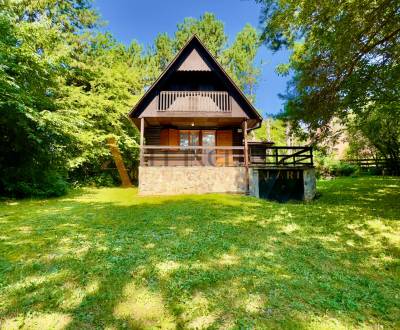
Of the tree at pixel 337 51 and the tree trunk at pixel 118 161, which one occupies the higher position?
the tree at pixel 337 51

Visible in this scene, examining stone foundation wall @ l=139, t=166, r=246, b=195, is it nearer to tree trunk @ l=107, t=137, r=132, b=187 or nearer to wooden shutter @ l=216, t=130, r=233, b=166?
wooden shutter @ l=216, t=130, r=233, b=166

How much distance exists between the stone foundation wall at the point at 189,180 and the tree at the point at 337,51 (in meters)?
4.37

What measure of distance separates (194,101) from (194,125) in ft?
7.15

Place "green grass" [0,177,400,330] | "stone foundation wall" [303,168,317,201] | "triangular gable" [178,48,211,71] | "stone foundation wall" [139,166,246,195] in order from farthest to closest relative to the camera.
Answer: "triangular gable" [178,48,211,71] < "stone foundation wall" [303,168,317,201] < "stone foundation wall" [139,166,246,195] < "green grass" [0,177,400,330]

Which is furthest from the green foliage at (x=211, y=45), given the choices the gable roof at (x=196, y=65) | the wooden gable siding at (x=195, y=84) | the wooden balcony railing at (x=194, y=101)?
the wooden balcony railing at (x=194, y=101)

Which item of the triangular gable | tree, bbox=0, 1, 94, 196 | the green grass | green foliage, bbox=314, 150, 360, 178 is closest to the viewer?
the green grass

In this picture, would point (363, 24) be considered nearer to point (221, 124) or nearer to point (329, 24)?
point (329, 24)

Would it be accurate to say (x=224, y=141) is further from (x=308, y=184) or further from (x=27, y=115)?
(x=27, y=115)

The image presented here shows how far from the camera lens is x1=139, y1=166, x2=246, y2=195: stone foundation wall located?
1250cm

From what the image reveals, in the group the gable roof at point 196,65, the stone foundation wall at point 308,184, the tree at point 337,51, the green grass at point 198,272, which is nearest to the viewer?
the green grass at point 198,272

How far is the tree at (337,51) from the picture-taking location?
6.84 m

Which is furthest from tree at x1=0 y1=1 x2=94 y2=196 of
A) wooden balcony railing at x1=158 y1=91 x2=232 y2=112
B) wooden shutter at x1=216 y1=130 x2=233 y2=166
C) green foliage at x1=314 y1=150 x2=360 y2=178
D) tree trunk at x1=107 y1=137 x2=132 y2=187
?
green foliage at x1=314 y1=150 x2=360 y2=178

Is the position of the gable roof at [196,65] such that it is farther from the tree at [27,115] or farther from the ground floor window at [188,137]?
the tree at [27,115]

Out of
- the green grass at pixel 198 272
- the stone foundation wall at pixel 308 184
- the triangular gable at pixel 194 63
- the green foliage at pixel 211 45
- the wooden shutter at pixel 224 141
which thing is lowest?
the green grass at pixel 198 272
